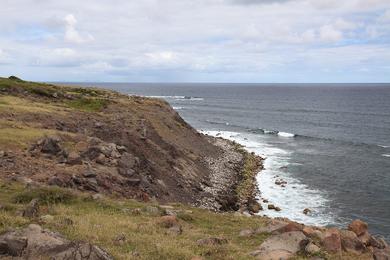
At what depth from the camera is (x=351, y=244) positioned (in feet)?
63.8

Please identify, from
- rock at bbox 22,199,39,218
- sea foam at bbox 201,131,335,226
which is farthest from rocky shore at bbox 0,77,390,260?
sea foam at bbox 201,131,335,226

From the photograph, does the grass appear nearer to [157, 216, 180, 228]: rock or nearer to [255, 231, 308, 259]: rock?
[157, 216, 180, 228]: rock

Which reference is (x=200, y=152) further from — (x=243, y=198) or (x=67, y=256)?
(x=67, y=256)

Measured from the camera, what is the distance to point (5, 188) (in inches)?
1002

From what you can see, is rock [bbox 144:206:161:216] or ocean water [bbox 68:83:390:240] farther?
ocean water [bbox 68:83:390:240]

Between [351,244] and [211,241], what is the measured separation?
629 cm

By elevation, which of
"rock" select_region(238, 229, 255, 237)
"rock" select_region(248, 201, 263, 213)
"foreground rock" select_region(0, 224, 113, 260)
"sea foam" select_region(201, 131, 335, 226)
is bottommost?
"sea foam" select_region(201, 131, 335, 226)

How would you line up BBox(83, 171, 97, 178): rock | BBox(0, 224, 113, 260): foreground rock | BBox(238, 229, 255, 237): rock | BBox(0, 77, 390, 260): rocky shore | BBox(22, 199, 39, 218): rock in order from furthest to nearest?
BBox(83, 171, 97, 178): rock
BBox(238, 229, 255, 237): rock
BBox(22, 199, 39, 218): rock
BBox(0, 77, 390, 260): rocky shore
BBox(0, 224, 113, 260): foreground rock

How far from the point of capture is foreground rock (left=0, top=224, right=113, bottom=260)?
1359 cm

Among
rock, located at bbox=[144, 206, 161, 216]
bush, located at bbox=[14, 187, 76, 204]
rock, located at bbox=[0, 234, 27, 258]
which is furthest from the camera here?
rock, located at bbox=[144, 206, 161, 216]

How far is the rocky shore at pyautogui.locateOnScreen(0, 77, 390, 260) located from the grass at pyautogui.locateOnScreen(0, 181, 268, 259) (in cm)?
5

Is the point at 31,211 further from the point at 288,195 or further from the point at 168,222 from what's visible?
the point at 288,195

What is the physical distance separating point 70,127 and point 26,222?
3429cm

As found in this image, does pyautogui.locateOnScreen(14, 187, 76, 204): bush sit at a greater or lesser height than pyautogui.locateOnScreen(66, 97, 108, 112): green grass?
lesser
